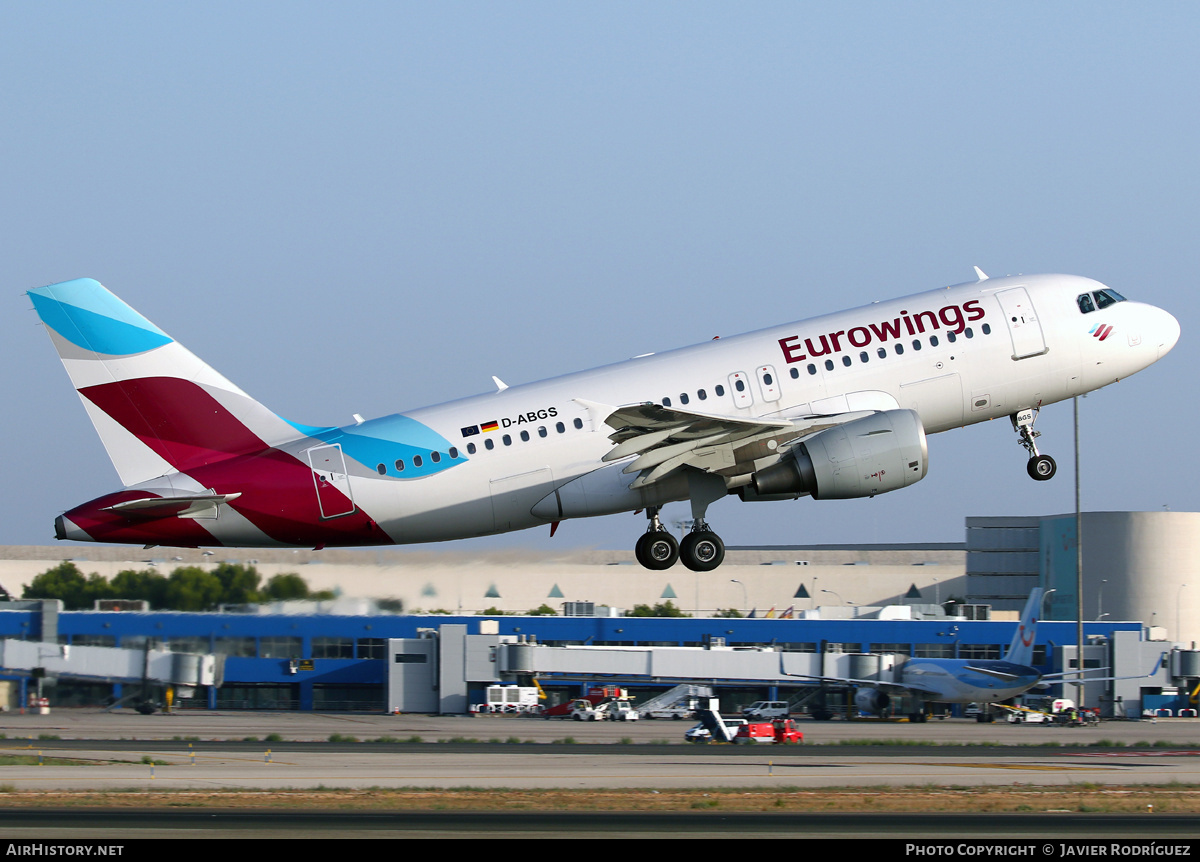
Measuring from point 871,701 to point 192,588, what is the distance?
109ft

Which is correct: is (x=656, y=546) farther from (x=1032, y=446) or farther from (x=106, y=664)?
→ (x=106, y=664)

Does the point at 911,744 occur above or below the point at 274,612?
below

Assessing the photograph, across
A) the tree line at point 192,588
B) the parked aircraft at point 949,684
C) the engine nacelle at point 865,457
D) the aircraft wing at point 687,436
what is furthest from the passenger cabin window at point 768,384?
the parked aircraft at point 949,684

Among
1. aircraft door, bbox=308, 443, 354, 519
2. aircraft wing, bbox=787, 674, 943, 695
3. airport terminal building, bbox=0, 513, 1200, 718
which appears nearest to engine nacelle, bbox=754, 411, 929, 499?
aircraft door, bbox=308, 443, 354, 519

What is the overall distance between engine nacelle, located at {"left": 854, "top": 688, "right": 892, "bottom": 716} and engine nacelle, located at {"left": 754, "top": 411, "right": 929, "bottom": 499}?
36.8 m

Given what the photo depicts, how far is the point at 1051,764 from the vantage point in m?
44.1

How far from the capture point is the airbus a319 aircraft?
113ft

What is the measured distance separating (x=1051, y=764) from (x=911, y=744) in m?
8.37

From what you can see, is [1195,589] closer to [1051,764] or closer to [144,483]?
[1051,764]

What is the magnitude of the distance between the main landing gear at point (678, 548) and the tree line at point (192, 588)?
66.4ft

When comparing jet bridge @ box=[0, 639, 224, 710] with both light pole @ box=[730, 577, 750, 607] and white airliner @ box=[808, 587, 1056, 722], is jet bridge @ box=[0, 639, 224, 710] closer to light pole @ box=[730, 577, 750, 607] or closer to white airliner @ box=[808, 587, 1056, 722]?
white airliner @ box=[808, 587, 1056, 722]

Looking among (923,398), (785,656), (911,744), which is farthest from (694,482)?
(785,656)

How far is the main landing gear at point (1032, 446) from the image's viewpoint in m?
37.8

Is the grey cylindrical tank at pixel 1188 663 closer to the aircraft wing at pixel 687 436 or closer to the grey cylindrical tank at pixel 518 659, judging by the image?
the grey cylindrical tank at pixel 518 659
